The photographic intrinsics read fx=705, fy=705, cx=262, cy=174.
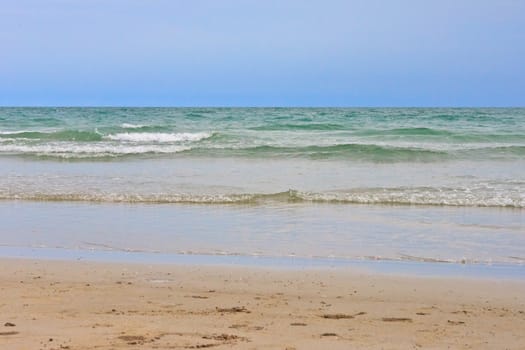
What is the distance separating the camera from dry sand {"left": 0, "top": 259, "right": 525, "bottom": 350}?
4810 mm

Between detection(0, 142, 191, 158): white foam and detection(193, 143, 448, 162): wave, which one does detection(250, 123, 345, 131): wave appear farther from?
detection(193, 143, 448, 162): wave

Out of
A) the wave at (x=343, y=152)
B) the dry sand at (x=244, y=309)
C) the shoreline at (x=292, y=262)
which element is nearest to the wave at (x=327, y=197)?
the shoreline at (x=292, y=262)

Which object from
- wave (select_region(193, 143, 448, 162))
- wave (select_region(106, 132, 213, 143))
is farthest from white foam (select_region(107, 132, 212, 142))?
wave (select_region(193, 143, 448, 162))

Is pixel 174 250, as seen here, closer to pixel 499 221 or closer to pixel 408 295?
pixel 408 295

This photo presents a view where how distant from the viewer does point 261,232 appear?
32.2 ft

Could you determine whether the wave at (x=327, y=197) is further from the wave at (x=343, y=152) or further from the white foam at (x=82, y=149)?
the white foam at (x=82, y=149)

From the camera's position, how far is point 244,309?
5.72m

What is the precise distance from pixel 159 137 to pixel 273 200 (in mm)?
19202

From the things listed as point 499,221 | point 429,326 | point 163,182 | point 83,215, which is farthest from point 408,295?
point 163,182

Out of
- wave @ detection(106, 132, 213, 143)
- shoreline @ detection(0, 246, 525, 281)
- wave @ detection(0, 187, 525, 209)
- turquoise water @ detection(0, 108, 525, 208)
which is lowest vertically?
shoreline @ detection(0, 246, 525, 281)

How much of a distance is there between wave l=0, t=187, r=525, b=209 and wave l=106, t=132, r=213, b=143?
16546 mm

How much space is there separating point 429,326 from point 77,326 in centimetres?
259

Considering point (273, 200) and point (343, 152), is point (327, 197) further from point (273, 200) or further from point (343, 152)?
point (343, 152)

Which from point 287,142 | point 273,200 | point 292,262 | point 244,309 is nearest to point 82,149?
point 287,142
